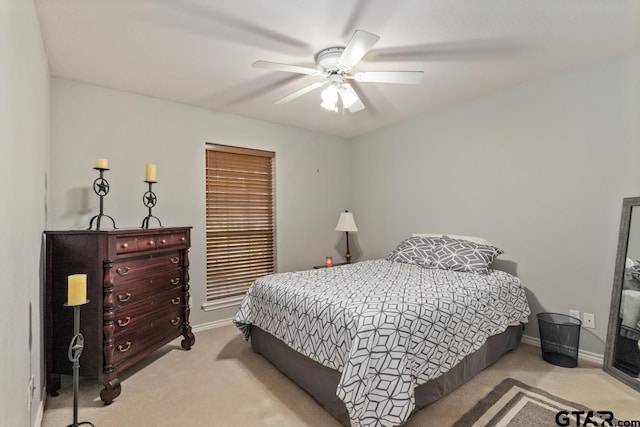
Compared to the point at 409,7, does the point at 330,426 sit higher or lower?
lower

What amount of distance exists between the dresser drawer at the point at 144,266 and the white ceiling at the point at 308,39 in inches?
60.3

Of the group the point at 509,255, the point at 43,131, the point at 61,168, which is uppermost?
the point at 43,131

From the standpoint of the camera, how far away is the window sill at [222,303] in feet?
11.0

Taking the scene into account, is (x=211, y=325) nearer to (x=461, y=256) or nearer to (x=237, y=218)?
(x=237, y=218)

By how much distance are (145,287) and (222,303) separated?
3.98ft

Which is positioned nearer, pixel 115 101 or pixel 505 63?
pixel 505 63

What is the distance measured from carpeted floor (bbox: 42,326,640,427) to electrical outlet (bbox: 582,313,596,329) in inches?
11.6

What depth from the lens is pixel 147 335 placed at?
238 cm

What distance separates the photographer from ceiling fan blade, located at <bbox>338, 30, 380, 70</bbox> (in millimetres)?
1635

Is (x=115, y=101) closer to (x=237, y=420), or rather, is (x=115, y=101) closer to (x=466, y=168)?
(x=237, y=420)

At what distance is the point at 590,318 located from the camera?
2.47m

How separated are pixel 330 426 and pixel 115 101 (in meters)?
3.20

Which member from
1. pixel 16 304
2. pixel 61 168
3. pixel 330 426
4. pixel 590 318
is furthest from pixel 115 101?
pixel 590 318

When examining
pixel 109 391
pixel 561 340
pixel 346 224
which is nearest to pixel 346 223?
pixel 346 224
